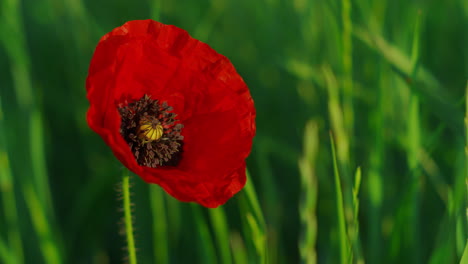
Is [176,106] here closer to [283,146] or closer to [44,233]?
[44,233]

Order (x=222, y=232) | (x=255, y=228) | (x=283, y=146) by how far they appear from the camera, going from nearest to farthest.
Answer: (x=255, y=228), (x=222, y=232), (x=283, y=146)

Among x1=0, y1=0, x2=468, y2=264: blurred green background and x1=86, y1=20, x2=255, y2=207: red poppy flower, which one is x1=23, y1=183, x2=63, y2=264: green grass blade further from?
x1=86, y1=20, x2=255, y2=207: red poppy flower

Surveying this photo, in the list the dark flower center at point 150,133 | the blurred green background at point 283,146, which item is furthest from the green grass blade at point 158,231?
the dark flower center at point 150,133

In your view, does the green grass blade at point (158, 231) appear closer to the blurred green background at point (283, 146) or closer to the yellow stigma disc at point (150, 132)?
the blurred green background at point (283, 146)

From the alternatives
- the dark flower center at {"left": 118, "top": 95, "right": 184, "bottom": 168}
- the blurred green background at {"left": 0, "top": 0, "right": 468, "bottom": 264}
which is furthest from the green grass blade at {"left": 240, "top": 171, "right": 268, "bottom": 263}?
the dark flower center at {"left": 118, "top": 95, "right": 184, "bottom": 168}

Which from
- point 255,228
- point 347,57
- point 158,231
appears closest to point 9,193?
point 158,231
